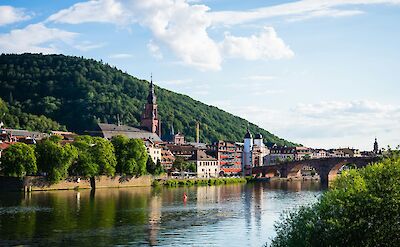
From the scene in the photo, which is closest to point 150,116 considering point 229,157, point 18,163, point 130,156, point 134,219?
point 229,157

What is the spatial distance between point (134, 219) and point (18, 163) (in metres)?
32.4

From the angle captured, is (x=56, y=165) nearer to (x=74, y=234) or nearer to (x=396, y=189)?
(x=74, y=234)

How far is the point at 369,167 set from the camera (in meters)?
30.9

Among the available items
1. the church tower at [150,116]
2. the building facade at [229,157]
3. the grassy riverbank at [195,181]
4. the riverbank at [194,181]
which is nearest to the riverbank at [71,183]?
the riverbank at [194,181]

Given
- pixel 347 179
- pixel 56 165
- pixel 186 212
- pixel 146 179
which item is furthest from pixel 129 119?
pixel 347 179

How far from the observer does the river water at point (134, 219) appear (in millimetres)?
43750

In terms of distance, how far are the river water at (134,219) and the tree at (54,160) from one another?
4278 mm

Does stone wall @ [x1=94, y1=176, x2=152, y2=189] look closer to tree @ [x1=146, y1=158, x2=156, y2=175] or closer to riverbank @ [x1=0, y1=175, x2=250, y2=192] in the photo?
riverbank @ [x1=0, y1=175, x2=250, y2=192]

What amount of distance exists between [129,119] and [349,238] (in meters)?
170

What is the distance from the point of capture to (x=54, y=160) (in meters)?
85.1

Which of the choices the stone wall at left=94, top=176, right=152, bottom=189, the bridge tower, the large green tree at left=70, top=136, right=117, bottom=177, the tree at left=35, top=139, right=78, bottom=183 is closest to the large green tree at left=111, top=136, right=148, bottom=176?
the stone wall at left=94, top=176, right=152, bottom=189

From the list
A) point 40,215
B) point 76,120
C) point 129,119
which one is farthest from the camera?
point 129,119

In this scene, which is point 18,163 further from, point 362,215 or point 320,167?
Answer: point 320,167

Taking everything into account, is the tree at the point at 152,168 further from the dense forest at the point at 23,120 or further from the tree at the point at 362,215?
the tree at the point at 362,215
